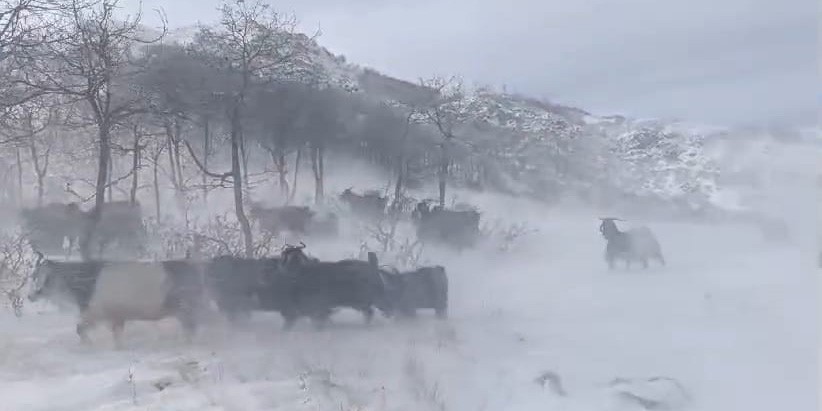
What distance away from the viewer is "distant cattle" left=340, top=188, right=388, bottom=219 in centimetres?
2811

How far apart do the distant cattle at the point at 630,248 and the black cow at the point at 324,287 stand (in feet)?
31.1

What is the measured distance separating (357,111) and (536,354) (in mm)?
20807

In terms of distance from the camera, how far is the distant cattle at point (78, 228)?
19672mm

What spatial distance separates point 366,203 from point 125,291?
18124 millimetres

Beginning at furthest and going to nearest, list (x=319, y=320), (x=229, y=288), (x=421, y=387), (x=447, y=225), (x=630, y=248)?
1. (x=447, y=225)
2. (x=630, y=248)
3. (x=319, y=320)
4. (x=229, y=288)
5. (x=421, y=387)

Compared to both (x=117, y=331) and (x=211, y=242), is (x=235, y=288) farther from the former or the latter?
(x=211, y=242)

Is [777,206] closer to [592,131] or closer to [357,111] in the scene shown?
[592,131]

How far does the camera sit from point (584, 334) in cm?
1310

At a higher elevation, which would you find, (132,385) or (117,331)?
(117,331)

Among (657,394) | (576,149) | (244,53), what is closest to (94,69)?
(244,53)

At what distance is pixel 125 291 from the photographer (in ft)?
36.4

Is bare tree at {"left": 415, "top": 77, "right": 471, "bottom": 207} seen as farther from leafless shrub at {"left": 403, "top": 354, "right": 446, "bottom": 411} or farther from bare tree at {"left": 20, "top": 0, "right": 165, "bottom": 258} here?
leafless shrub at {"left": 403, "top": 354, "right": 446, "bottom": 411}

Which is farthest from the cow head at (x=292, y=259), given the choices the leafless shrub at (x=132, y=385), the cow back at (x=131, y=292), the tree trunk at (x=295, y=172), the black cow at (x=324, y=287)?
the tree trunk at (x=295, y=172)

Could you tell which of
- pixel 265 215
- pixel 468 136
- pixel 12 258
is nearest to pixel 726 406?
pixel 12 258
